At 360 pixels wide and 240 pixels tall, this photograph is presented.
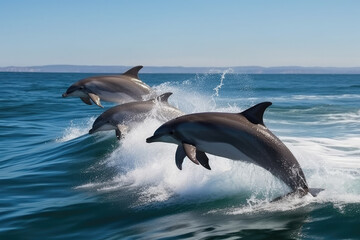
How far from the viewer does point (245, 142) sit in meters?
7.14

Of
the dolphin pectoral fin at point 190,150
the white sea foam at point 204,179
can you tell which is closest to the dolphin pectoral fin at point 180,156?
the dolphin pectoral fin at point 190,150

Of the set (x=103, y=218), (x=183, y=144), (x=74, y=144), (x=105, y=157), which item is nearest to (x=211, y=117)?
(x=183, y=144)

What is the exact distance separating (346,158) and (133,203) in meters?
6.77

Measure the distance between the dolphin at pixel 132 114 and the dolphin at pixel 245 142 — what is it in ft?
11.0

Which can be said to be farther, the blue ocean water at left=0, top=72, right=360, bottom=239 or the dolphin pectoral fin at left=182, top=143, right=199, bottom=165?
the dolphin pectoral fin at left=182, top=143, right=199, bottom=165

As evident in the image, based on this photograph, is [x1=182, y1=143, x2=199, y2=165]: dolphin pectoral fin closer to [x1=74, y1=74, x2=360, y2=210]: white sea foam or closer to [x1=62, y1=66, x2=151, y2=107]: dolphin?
[x1=74, y1=74, x2=360, y2=210]: white sea foam

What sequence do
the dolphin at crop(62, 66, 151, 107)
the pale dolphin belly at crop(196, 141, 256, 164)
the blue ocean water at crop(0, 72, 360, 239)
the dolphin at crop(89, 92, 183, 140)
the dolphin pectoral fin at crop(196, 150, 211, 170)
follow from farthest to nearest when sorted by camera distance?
the dolphin at crop(62, 66, 151, 107) → the dolphin at crop(89, 92, 183, 140) → the dolphin pectoral fin at crop(196, 150, 211, 170) → the pale dolphin belly at crop(196, 141, 256, 164) → the blue ocean water at crop(0, 72, 360, 239)

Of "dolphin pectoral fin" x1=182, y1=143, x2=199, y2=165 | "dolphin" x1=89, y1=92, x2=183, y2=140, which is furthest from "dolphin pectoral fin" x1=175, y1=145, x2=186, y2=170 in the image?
"dolphin" x1=89, y1=92, x2=183, y2=140

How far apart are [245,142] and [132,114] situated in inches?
167

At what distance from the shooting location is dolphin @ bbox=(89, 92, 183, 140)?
10727mm

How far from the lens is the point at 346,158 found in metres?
12.9

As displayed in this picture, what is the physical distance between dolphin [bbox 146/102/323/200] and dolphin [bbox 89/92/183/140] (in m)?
3.35

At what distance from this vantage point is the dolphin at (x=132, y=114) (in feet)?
35.2

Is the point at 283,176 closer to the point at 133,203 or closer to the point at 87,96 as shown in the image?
the point at 133,203
